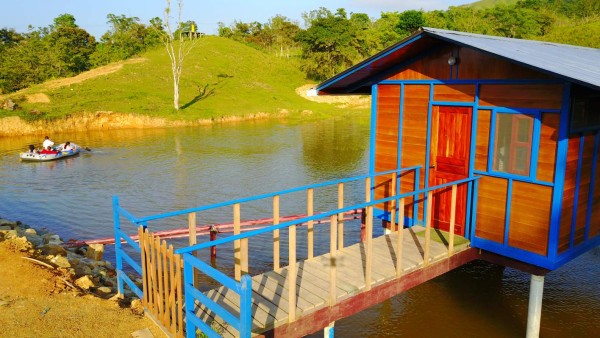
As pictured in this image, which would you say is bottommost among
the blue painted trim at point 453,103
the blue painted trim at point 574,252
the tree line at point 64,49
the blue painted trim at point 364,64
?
Answer: the blue painted trim at point 574,252

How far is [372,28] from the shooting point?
10181 centimetres

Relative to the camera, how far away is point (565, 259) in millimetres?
9219

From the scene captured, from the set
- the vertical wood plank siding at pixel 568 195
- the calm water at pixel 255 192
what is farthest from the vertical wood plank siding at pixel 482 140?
the calm water at pixel 255 192

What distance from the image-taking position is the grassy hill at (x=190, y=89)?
48.2 metres

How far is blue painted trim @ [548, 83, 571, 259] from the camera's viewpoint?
8367mm

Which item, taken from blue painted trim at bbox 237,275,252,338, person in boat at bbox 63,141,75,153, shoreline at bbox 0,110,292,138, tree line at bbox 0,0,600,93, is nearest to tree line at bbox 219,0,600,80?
tree line at bbox 0,0,600,93

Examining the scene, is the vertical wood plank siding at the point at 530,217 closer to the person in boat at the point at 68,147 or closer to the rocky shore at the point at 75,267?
the rocky shore at the point at 75,267

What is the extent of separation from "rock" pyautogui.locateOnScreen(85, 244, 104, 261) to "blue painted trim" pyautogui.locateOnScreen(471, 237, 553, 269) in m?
10.4

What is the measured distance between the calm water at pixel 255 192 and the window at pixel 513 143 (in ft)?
13.5

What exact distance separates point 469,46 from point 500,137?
1986 millimetres

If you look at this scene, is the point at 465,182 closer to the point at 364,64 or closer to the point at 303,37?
the point at 364,64

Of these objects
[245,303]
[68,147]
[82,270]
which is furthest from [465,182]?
[68,147]

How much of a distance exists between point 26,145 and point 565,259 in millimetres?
37623

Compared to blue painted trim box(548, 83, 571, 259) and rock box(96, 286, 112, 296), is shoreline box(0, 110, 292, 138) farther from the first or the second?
blue painted trim box(548, 83, 571, 259)
